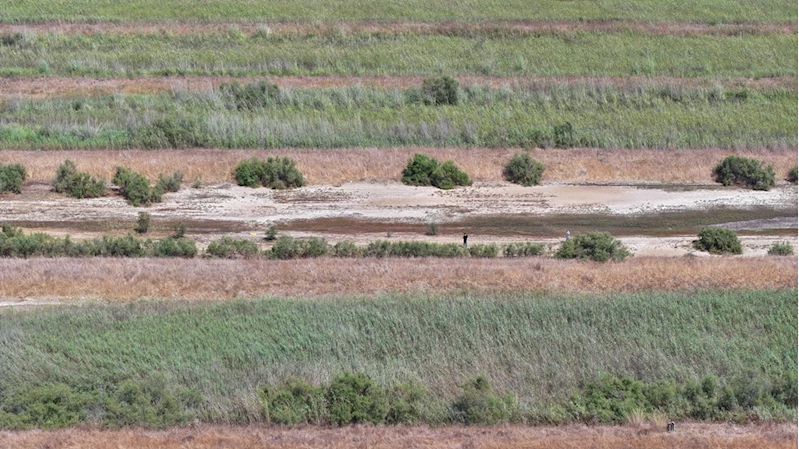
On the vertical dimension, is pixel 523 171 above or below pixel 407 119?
below

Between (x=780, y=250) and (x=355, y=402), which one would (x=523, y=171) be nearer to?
(x=780, y=250)

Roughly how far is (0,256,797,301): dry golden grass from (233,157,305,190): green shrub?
7.76 metres

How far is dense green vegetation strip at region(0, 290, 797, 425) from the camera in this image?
17.4 metres

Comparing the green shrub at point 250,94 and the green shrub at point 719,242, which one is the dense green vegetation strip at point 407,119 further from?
the green shrub at point 719,242

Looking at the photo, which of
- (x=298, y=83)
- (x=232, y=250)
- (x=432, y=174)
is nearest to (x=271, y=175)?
(x=432, y=174)

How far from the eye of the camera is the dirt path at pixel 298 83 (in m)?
40.3

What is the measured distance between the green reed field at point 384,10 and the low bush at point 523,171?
2056 cm

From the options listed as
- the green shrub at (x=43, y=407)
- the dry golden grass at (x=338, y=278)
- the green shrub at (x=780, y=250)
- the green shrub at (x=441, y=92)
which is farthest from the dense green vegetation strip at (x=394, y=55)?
the green shrub at (x=43, y=407)

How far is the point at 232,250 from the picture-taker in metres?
25.6

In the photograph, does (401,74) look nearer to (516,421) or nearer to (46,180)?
(46,180)

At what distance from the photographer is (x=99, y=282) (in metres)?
22.9

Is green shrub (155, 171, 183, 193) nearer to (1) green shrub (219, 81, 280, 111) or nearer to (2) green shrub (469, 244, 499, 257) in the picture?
(1) green shrub (219, 81, 280, 111)

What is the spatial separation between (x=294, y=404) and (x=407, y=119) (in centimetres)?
2106

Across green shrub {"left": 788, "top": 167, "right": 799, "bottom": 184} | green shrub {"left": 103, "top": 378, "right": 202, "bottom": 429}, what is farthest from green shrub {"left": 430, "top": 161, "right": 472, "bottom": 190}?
green shrub {"left": 103, "top": 378, "right": 202, "bottom": 429}
